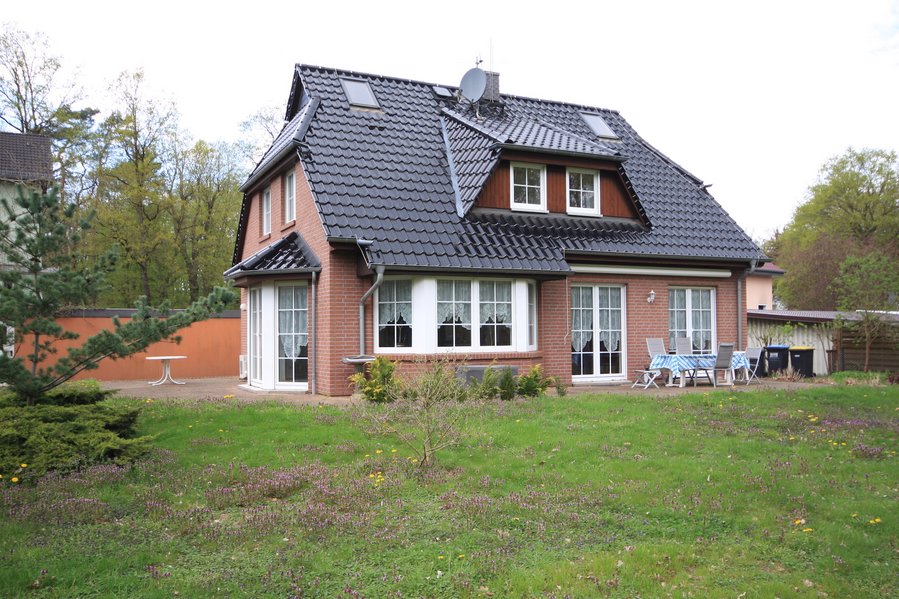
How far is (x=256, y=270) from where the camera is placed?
15.1m

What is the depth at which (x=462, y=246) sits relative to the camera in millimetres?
14883

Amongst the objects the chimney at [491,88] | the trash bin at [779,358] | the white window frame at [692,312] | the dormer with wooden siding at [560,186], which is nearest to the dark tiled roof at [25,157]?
the chimney at [491,88]

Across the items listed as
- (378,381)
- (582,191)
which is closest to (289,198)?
(378,381)

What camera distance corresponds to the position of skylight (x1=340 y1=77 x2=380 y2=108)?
1750 centimetres

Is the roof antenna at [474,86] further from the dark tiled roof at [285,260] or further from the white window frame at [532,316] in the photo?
the dark tiled roof at [285,260]

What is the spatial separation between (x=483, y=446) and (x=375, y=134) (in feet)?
32.0

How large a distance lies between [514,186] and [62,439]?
1102 cm

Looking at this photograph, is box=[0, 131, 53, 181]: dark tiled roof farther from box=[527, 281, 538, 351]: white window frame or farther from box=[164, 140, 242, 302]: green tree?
box=[527, 281, 538, 351]: white window frame

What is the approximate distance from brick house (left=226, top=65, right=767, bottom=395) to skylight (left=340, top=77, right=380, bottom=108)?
0.18 ft

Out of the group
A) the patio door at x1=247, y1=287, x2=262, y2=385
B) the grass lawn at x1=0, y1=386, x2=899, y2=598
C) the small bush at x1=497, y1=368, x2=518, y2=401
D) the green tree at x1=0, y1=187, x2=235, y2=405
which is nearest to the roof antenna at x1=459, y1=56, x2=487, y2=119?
the patio door at x1=247, y1=287, x2=262, y2=385

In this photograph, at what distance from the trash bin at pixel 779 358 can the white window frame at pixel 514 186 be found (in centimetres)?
779

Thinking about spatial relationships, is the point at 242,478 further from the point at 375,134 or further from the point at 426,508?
the point at 375,134

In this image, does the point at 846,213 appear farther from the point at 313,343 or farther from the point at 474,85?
the point at 313,343

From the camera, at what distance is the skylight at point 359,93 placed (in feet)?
57.4
